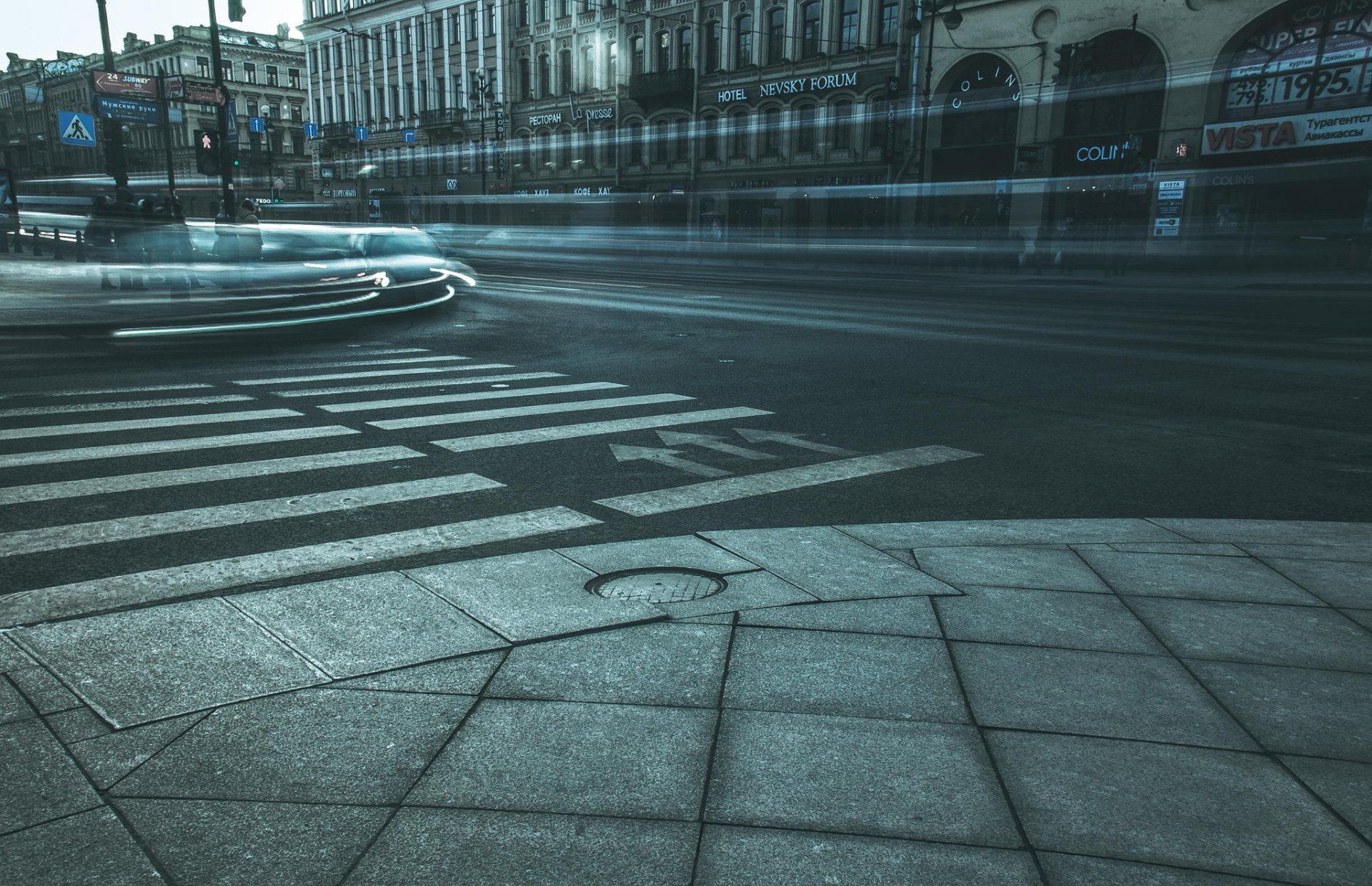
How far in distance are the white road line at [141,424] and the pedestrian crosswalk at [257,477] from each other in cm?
3

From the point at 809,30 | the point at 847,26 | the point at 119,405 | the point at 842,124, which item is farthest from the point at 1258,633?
the point at 809,30

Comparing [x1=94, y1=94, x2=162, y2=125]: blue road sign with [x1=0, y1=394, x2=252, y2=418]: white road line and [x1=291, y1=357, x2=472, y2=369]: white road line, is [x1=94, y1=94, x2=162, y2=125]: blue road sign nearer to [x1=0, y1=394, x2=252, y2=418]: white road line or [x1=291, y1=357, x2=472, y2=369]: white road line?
[x1=291, y1=357, x2=472, y2=369]: white road line

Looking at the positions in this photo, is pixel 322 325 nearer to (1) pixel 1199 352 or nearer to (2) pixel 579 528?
(2) pixel 579 528

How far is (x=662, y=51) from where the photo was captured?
5259 cm

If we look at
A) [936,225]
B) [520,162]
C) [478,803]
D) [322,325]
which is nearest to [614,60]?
[520,162]

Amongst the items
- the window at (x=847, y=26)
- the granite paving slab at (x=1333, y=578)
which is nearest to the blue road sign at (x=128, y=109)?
the granite paving slab at (x=1333, y=578)

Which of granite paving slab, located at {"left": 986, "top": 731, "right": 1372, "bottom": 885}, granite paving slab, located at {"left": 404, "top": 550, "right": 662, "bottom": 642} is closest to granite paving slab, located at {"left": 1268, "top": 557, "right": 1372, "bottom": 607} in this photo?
granite paving slab, located at {"left": 986, "top": 731, "right": 1372, "bottom": 885}

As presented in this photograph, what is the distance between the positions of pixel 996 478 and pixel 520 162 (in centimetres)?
5940

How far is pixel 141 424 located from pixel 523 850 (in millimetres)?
6583

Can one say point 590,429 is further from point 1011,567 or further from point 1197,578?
point 1197,578

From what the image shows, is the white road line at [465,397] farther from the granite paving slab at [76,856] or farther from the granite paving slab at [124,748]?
the granite paving slab at [76,856]

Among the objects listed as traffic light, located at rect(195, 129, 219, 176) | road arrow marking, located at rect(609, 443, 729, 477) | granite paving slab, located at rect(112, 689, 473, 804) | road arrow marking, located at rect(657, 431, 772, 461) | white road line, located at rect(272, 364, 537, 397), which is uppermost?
traffic light, located at rect(195, 129, 219, 176)

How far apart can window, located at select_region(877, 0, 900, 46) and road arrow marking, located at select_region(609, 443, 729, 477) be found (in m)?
39.5

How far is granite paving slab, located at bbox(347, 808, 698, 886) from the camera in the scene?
7.47 feet
